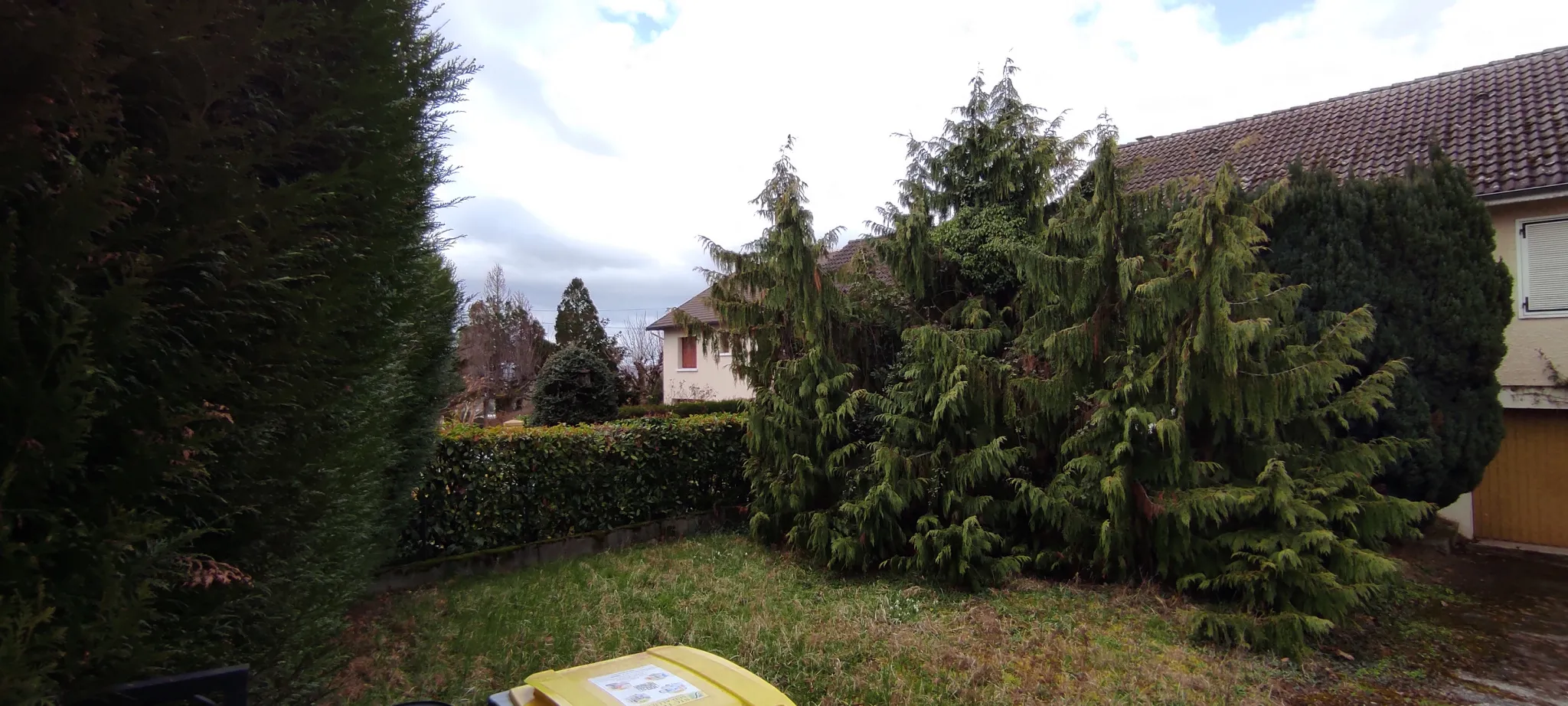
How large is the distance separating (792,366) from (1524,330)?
9717 millimetres

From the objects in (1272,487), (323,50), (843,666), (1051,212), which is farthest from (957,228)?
(323,50)

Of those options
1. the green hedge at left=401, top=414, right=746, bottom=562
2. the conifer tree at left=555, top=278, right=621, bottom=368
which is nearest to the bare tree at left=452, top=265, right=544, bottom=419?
the conifer tree at left=555, top=278, right=621, bottom=368

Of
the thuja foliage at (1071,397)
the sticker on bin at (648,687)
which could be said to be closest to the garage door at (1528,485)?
the thuja foliage at (1071,397)

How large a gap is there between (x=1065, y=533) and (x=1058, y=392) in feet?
4.44

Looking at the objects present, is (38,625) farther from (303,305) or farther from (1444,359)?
(1444,359)

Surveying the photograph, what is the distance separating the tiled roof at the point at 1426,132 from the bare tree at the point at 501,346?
78.1ft

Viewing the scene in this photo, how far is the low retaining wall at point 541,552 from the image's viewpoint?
7.24 metres

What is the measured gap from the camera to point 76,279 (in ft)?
5.85

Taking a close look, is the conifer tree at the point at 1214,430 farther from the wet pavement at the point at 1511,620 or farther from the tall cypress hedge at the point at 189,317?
the tall cypress hedge at the point at 189,317

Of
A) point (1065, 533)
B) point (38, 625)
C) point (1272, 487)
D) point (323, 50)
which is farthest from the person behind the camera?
point (1065, 533)

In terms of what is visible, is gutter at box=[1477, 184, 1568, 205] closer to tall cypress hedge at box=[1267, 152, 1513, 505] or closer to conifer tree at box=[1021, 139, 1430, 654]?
tall cypress hedge at box=[1267, 152, 1513, 505]

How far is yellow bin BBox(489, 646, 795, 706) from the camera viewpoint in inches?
89.4

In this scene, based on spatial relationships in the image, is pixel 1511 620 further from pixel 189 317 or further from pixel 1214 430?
pixel 189 317

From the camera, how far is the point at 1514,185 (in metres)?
9.18
